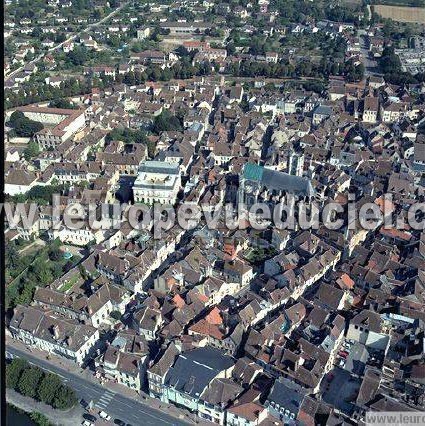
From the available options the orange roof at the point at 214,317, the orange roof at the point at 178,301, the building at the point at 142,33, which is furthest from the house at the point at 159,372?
the building at the point at 142,33

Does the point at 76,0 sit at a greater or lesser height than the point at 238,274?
greater

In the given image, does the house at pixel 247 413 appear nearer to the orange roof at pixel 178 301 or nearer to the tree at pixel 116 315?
the orange roof at pixel 178 301

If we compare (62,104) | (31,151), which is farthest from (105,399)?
(62,104)

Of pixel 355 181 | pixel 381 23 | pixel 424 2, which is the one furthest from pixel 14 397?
pixel 424 2

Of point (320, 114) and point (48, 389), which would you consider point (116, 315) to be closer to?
point (48, 389)

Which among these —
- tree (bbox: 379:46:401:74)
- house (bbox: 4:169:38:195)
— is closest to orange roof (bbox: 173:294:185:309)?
house (bbox: 4:169:38:195)

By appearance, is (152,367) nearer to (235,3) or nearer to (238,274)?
(238,274)
